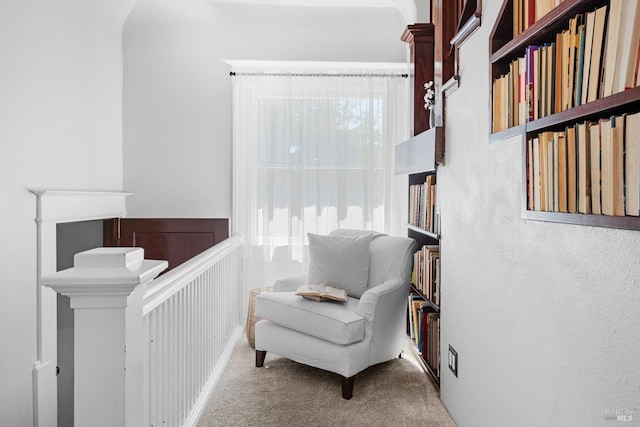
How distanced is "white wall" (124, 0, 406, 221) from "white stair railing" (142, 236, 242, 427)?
991mm

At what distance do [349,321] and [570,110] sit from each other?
161 cm

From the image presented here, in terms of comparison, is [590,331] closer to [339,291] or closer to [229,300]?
[339,291]

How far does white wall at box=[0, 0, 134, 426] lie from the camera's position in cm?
234

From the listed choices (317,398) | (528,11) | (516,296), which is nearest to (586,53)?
(528,11)

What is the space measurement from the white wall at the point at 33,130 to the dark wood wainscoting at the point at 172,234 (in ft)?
1.62

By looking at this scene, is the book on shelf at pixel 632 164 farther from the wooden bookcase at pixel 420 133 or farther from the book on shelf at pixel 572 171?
the wooden bookcase at pixel 420 133

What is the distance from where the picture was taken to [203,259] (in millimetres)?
2244

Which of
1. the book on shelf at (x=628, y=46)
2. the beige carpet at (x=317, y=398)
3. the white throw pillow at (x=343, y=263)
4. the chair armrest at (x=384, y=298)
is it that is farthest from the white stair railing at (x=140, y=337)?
the book on shelf at (x=628, y=46)

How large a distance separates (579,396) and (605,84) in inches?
30.8

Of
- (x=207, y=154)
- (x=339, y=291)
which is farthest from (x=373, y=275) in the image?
(x=207, y=154)

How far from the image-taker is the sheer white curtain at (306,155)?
372 cm

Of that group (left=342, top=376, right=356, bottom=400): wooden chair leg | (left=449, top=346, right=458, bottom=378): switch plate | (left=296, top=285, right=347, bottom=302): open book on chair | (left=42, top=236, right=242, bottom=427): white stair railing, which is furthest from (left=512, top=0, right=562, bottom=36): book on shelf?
(left=342, top=376, right=356, bottom=400): wooden chair leg

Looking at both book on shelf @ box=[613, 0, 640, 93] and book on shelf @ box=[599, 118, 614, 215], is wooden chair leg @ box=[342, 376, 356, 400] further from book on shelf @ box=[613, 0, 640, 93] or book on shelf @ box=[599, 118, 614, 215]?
book on shelf @ box=[613, 0, 640, 93]

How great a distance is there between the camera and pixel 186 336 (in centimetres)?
197
